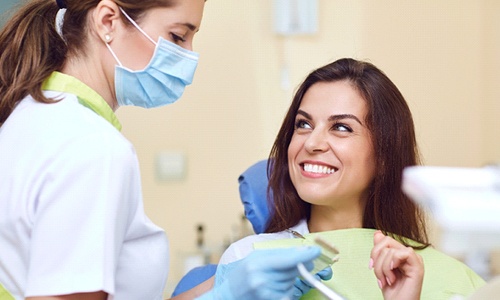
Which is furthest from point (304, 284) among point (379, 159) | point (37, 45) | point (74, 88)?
point (37, 45)

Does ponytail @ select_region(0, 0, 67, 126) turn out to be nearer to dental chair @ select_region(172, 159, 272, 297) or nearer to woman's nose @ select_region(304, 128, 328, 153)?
woman's nose @ select_region(304, 128, 328, 153)

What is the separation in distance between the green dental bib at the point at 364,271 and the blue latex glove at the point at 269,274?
367 mm

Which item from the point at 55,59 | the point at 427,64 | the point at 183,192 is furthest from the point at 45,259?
the point at 427,64

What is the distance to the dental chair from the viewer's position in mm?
1916

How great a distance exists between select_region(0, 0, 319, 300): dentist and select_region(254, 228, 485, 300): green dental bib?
35 cm

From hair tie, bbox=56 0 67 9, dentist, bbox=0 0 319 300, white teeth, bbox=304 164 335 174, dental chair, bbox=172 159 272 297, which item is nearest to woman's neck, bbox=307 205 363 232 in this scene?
white teeth, bbox=304 164 335 174

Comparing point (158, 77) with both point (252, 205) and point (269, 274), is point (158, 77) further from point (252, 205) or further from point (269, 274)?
point (252, 205)

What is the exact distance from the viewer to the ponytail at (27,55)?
1234 mm

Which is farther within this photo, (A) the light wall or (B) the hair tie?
(A) the light wall

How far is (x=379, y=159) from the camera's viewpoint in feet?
5.56

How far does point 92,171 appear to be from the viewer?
1.08 metres

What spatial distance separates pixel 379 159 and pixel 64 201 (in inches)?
35.5

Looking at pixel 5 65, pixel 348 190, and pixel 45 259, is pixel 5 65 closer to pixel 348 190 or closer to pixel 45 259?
pixel 45 259

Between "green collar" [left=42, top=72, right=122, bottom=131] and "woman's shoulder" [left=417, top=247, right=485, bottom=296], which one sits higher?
"green collar" [left=42, top=72, right=122, bottom=131]
